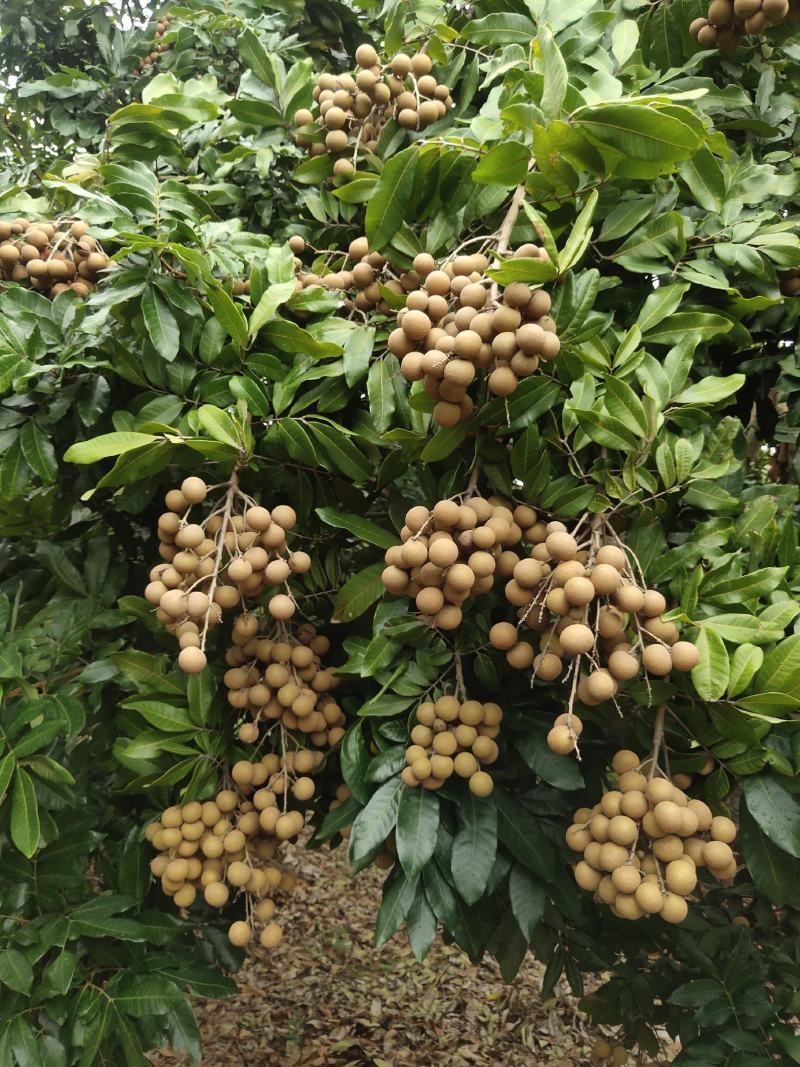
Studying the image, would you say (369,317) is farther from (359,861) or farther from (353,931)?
(353,931)

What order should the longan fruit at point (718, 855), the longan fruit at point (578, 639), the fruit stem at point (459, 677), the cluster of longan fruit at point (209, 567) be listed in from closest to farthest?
the longan fruit at point (578, 639) → the longan fruit at point (718, 855) → the cluster of longan fruit at point (209, 567) → the fruit stem at point (459, 677)

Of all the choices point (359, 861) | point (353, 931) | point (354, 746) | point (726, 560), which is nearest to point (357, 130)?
point (726, 560)

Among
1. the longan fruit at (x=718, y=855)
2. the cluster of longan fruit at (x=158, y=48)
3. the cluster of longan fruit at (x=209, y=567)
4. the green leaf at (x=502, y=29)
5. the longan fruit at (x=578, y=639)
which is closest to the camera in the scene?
the longan fruit at (x=578, y=639)

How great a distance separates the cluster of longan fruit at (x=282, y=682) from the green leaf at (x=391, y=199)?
73 cm

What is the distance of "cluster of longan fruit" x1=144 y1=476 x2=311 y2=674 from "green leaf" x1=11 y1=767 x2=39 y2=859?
0.50 m

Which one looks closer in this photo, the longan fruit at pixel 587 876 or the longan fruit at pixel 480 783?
the longan fruit at pixel 587 876

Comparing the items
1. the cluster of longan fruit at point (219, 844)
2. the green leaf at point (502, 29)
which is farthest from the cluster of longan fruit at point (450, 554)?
the green leaf at point (502, 29)

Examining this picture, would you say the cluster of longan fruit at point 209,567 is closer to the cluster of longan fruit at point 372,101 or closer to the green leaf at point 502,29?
the cluster of longan fruit at point 372,101

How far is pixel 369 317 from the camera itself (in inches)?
57.9

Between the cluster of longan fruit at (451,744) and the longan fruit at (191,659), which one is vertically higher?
the longan fruit at (191,659)

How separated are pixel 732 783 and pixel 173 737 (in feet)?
3.35

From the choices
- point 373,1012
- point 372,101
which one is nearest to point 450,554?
point 372,101

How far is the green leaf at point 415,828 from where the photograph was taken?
1.17 meters

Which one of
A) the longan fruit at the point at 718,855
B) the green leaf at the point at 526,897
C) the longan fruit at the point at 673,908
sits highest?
the longan fruit at the point at 718,855
